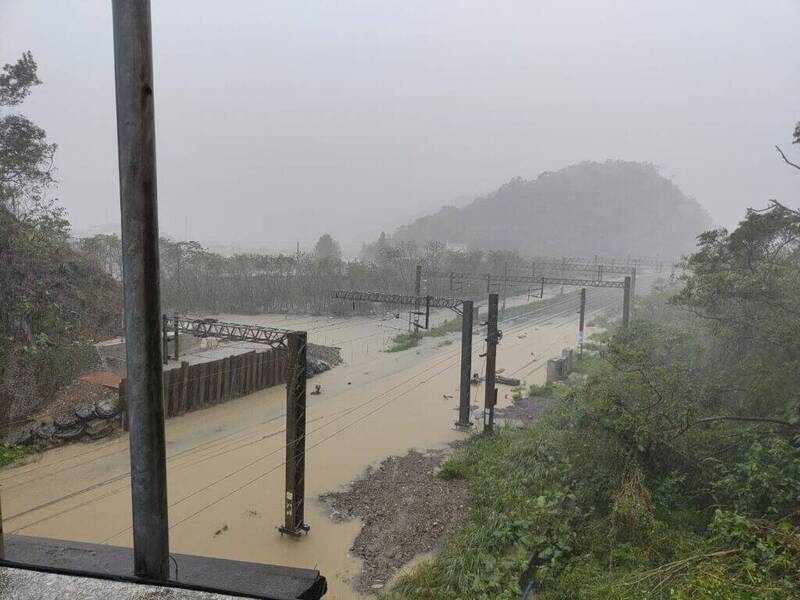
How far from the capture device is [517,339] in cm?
3512

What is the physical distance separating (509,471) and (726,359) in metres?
6.06

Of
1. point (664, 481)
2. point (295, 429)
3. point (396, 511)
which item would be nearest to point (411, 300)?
point (396, 511)

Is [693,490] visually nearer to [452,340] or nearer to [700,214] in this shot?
[452,340]

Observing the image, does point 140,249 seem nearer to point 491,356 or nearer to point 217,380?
point 491,356

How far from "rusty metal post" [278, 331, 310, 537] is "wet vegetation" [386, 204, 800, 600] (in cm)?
287

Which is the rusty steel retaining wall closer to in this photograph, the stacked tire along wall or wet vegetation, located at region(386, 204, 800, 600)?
the stacked tire along wall

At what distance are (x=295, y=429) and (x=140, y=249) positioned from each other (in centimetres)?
859

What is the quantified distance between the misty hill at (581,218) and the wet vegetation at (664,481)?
10337cm

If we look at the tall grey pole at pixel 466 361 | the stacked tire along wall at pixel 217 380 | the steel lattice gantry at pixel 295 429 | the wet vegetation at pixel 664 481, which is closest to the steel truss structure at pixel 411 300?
the tall grey pole at pixel 466 361

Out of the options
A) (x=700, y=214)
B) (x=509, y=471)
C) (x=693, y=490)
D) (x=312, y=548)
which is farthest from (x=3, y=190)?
(x=700, y=214)

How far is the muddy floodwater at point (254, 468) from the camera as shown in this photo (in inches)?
402

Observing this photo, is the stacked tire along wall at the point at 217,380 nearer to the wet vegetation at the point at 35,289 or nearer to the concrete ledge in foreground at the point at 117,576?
the wet vegetation at the point at 35,289

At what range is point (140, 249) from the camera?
1792mm

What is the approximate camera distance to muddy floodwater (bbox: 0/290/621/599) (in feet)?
33.5
